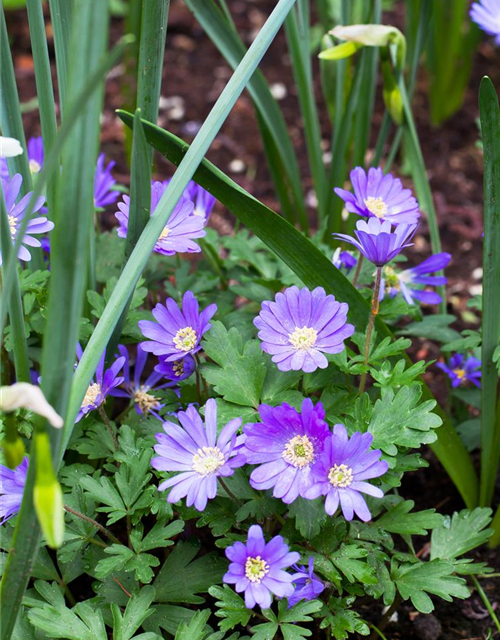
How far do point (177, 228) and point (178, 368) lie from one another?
0.20 m

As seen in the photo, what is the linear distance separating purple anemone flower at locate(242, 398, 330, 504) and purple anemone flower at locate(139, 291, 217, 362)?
6.7 inches

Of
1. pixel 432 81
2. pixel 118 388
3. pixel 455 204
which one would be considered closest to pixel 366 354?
pixel 118 388

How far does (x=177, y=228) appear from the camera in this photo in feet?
3.67

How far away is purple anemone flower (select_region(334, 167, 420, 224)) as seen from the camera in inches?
45.8

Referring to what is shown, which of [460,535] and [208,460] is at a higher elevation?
[208,460]

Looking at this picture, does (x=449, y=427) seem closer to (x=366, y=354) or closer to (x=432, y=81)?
(x=366, y=354)

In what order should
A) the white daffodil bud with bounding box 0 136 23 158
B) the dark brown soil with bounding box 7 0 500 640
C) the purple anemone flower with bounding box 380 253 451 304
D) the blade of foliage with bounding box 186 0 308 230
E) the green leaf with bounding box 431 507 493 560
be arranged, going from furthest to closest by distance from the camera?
the dark brown soil with bounding box 7 0 500 640 → the blade of foliage with bounding box 186 0 308 230 → the purple anemone flower with bounding box 380 253 451 304 → the green leaf with bounding box 431 507 493 560 → the white daffodil bud with bounding box 0 136 23 158

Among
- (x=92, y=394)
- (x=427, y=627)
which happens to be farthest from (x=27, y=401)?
(x=427, y=627)

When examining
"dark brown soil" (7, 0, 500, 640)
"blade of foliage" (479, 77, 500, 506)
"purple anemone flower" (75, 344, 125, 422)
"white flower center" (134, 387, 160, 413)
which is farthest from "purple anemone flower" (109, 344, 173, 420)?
"dark brown soil" (7, 0, 500, 640)

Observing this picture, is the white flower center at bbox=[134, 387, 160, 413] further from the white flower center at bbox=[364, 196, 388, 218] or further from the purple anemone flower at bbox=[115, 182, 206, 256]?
the white flower center at bbox=[364, 196, 388, 218]

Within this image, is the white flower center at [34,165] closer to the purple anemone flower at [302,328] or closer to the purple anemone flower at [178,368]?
the purple anemone flower at [178,368]

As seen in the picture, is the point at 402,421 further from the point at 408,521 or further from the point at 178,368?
the point at 178,368

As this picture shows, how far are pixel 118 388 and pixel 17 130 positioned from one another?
1.46ft

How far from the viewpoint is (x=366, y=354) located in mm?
1086
